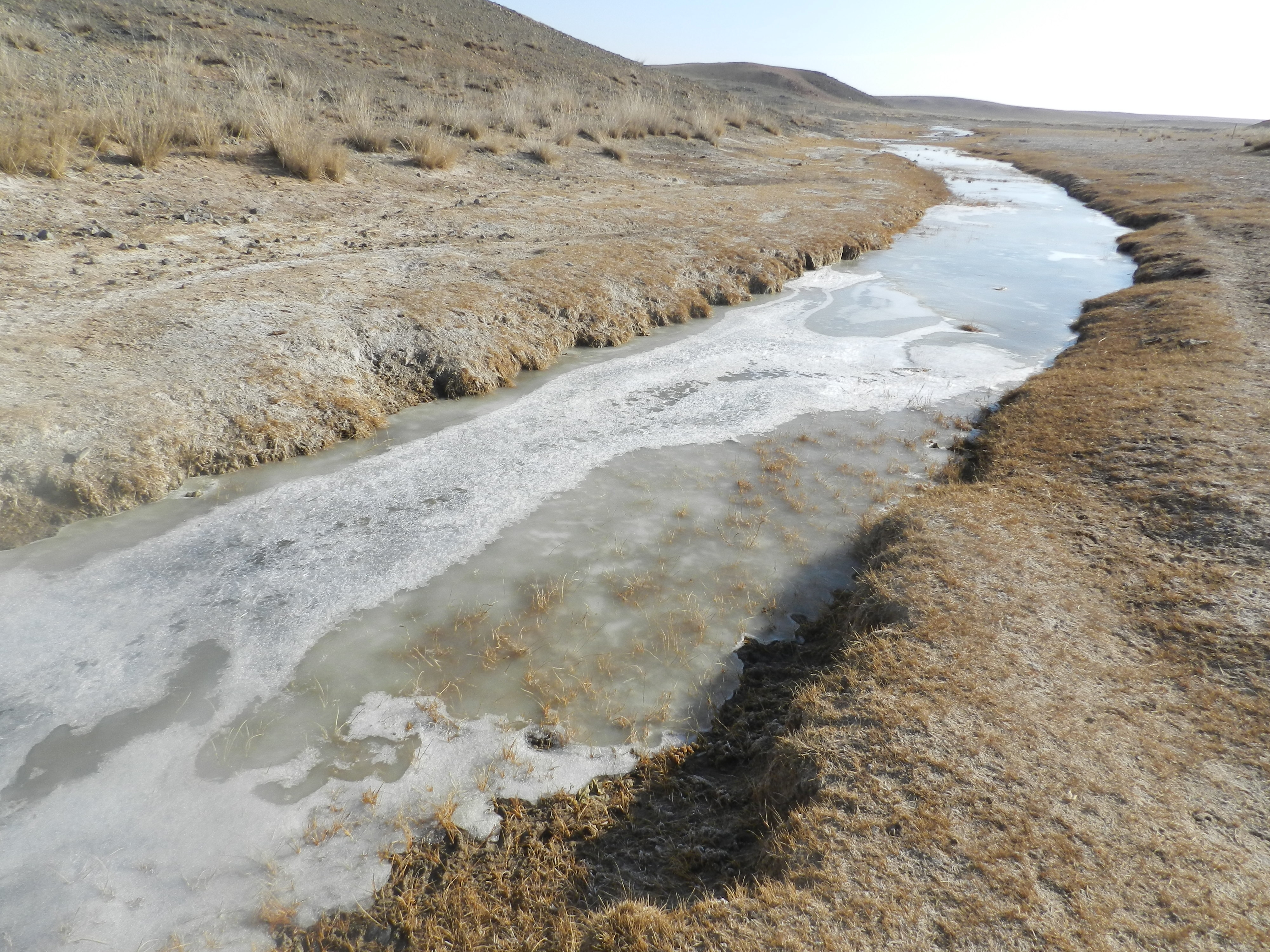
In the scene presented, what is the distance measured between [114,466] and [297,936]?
15.4ft

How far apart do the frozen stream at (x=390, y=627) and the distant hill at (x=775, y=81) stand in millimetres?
81200

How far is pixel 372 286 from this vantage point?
31.3ft

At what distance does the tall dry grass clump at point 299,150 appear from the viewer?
1299 centimetres

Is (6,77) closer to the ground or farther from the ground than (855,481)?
farther from the ground

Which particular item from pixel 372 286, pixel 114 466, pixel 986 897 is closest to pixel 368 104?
pixel 372 286

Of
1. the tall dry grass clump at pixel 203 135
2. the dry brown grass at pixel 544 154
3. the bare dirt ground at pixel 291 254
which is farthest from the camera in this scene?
the dry brown grass at pixel 544 154

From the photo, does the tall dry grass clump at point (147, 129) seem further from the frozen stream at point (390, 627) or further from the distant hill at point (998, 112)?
the distant hill at point (998, 112)

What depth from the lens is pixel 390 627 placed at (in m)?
4.96

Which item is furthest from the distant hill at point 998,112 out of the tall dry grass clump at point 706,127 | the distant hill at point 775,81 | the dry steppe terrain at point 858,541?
the dry steppe terrain at point 858,541

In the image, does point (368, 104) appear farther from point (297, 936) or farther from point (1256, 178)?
point (1256, 178)

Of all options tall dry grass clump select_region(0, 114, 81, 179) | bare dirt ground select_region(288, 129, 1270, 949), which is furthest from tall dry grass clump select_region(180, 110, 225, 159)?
bare dirt ground select_region(288, 129, 1270, 949)

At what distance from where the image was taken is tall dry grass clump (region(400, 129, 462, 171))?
626 inches

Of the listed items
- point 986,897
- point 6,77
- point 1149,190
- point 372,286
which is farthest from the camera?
point 1149,190

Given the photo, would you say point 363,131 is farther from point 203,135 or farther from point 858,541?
point 858,541
